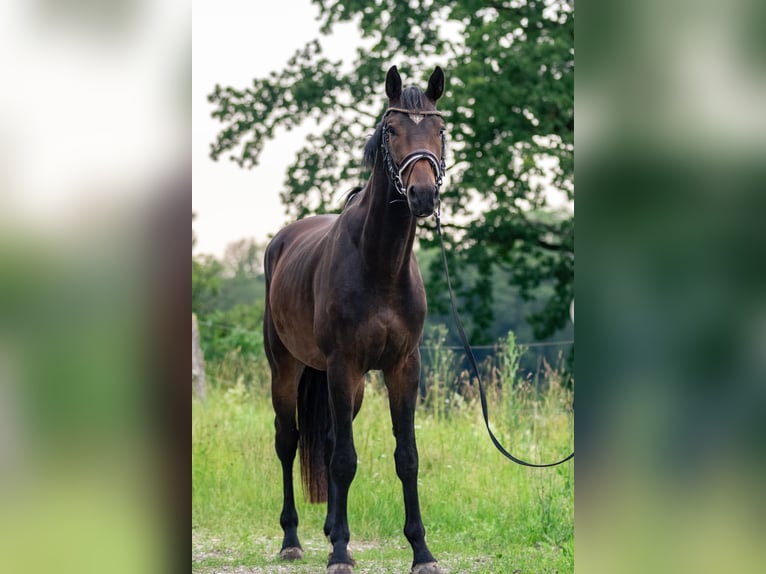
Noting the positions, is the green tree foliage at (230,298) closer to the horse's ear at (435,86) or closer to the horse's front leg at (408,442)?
the horse's front leg at (408,442)

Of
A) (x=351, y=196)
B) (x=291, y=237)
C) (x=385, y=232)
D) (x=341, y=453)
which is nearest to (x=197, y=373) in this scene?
(x=291, y=237)

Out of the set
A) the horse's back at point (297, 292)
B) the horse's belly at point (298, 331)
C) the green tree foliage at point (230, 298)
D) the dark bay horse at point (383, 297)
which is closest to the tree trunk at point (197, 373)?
the green tree foliage at point (230, 298)

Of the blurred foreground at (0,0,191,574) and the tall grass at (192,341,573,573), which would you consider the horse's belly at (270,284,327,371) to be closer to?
the tall grass at (192,341,573,573)

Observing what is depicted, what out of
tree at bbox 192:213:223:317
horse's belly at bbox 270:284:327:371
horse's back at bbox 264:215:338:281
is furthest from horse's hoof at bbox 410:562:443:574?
tree at bbox 192:213:223:317

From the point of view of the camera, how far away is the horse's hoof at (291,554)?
5.02m

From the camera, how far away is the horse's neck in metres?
4.30

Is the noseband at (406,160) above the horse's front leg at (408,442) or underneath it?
above

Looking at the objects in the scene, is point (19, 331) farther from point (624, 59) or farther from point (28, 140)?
point (624, 59)

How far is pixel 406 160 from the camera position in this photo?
3.93 metres

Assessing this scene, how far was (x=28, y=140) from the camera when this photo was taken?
1.34 metres

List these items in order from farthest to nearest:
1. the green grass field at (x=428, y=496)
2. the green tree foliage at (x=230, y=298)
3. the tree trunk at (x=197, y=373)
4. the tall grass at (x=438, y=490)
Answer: the green tree foliage at (x=230, y=298)
the tree trunk at (x=197, y=373)
the tall grass at (x=438, y=490)
the green grass field at (x=428, y=496)

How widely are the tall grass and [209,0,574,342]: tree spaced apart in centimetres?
519

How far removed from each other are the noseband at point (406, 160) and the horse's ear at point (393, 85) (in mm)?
144

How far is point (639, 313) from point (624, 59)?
0.42 meters
